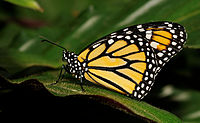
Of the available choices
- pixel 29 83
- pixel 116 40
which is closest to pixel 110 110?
pixel 116 40

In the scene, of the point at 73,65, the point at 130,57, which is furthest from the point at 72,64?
the point at 130,57

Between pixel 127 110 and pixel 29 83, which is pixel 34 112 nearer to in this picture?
pixel 29 83

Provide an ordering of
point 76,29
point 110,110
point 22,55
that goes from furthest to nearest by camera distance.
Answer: point 76,29, point 110,110, point 22,55

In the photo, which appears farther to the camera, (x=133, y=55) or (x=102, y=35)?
(x=102, y=35)

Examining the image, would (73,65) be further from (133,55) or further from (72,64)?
(133,55)
